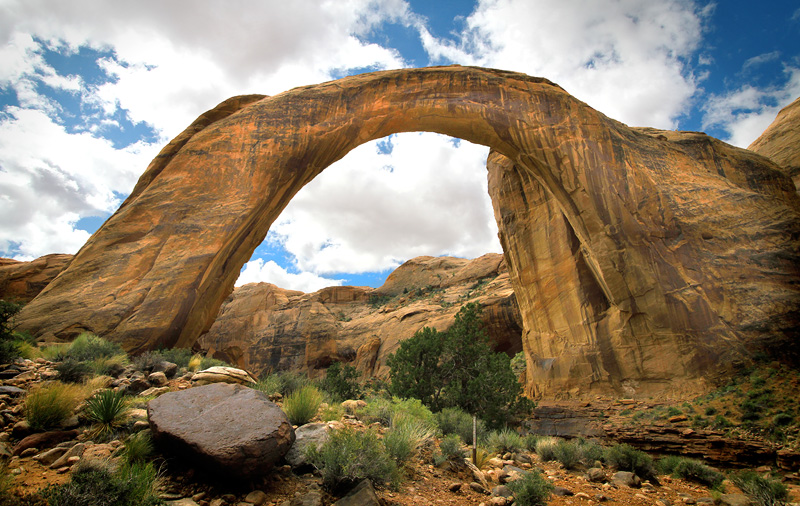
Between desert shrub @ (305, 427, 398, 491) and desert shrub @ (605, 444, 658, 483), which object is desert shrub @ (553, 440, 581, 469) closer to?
desert shrub @ (605, 444, 658, 483)

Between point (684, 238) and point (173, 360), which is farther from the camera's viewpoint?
point (684, 238)

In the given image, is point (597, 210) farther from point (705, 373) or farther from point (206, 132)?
point (206, 132)

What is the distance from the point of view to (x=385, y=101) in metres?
13.4

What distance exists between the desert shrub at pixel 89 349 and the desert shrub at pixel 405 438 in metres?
5.05

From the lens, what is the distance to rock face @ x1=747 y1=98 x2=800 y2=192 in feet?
61.2

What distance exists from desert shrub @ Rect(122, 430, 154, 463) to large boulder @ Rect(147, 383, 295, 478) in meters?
0.09

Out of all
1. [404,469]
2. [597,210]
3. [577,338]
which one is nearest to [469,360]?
[577,338]

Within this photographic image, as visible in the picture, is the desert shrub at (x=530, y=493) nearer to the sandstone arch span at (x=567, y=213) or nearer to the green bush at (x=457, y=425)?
the green bush at (x=457, y=425)

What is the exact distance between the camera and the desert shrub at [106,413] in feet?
12.1

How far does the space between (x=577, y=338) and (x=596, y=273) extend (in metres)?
2.63

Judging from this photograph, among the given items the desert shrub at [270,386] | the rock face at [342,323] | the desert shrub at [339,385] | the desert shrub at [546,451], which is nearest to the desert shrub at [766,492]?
the desert shrub at [546,451]

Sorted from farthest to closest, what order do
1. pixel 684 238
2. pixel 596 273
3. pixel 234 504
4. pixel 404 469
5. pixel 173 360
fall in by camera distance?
pixel 596 273, pixel 684 238, pixel 173 360, pixel 404 469, pixel 234 504

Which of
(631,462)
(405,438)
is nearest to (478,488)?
(405,438)

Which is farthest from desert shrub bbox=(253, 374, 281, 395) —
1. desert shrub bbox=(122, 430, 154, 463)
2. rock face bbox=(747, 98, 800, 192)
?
rock face bbox=(747, 98, 800, 192)
